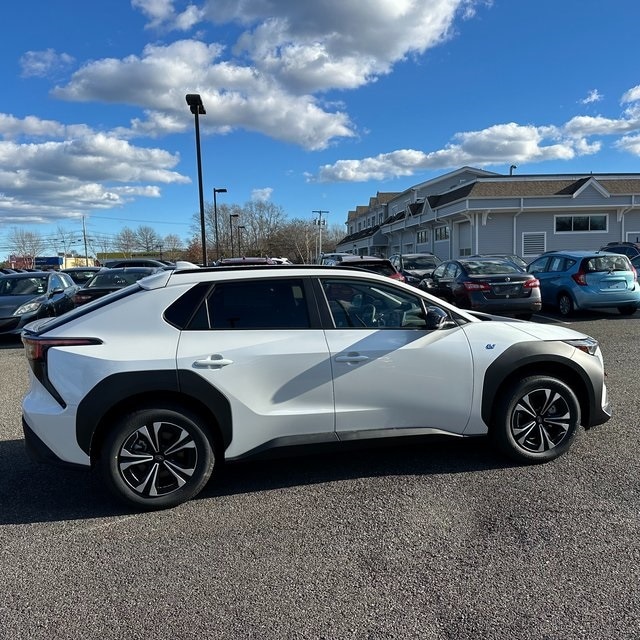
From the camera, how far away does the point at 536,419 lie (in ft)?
13.3

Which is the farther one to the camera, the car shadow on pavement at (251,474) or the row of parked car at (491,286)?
the row of parked car at (491,286)

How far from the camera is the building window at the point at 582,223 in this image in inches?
1139

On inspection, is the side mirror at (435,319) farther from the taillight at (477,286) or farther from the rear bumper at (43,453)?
the taillight at (477,286)

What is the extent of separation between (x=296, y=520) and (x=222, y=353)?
1.21 metres

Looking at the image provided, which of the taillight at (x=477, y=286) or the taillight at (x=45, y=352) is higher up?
the taillight at (x=477, y=286)

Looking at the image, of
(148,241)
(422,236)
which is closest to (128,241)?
(148,241)

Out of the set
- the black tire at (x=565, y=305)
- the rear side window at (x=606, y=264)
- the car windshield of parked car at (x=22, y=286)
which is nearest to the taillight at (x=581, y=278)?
the rear side window at (x=606, y=264)

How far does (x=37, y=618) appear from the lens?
8.16 feet

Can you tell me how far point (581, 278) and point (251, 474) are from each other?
10.3 m

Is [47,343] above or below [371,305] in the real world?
below

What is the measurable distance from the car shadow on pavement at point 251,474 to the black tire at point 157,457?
18 centimetres

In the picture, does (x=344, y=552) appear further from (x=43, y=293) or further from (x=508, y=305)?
(x=43, y=293)

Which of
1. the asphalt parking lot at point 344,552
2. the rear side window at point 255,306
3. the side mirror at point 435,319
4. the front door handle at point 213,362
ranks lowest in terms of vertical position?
the asphalt parking lot at point 344,552

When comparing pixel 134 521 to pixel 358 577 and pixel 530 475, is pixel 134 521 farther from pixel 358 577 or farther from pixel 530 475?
pixel 530 475
